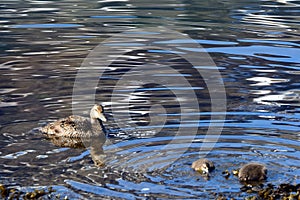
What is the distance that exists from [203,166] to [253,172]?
0.66 m

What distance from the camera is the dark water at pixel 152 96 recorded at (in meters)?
9.72

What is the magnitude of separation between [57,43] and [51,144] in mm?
8898

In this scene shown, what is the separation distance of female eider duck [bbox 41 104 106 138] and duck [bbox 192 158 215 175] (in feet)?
8.69

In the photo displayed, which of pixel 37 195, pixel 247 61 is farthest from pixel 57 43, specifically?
pixel 37 195

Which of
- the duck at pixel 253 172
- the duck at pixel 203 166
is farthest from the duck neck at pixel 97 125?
the duck at pixel 253 172

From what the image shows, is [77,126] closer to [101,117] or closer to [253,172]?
[101,117]

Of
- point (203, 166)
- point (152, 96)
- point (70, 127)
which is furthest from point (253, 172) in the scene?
point (152, 96)

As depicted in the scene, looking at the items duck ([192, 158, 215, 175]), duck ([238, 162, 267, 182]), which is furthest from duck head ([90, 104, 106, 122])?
duck ([238, 162, 267, 182])

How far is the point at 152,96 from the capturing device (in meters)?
14.1

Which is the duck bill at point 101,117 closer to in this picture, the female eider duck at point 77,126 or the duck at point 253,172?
the female eider duck at point 77,126

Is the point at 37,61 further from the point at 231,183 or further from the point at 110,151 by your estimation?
the point at 231,183

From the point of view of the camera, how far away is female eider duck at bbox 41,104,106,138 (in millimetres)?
11883

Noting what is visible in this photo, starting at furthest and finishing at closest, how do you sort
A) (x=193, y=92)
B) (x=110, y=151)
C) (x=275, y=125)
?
(x=193, y=92)
(x=275, y=125)
(x=110, y=151)

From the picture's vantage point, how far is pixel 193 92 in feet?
47.5
